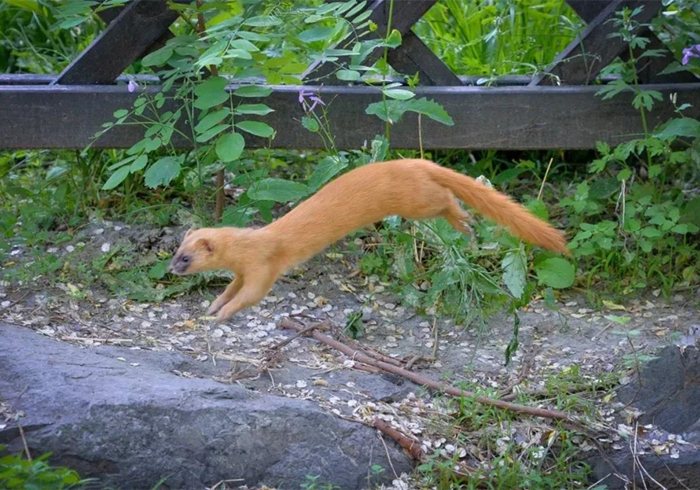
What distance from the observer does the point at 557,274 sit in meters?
3.71

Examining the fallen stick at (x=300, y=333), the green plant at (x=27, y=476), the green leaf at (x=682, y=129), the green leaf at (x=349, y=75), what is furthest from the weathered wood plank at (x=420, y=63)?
the green plant at (x=27, y=476)

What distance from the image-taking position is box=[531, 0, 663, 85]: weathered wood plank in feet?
13.2

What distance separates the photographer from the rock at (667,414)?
2.96 meters

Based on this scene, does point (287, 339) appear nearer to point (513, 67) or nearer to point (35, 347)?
point (35, 347)

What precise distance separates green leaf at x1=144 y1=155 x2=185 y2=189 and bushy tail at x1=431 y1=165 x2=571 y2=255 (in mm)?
996

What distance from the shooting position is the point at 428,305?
350cm

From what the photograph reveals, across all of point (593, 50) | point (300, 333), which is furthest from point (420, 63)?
point (300, 333)

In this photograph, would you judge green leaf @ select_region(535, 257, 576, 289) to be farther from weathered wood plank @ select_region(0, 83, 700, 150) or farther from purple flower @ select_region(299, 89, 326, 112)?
purple flower @ select_region(299, 89, 326, 112)

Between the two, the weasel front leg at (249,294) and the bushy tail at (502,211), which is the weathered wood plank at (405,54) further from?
the weasel front leg at (249,294)

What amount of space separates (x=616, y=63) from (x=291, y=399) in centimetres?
194

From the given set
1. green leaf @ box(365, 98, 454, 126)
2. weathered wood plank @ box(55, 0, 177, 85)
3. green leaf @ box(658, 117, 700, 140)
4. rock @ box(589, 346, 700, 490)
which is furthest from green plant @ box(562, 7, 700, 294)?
weathered wood plank @ box(55, 0, 177, 85)

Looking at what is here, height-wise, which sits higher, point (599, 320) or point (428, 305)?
point (428, 305)

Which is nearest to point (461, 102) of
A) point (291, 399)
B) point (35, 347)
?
point (291, 399)

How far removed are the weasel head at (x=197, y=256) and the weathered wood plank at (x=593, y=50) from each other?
6.32 feet
